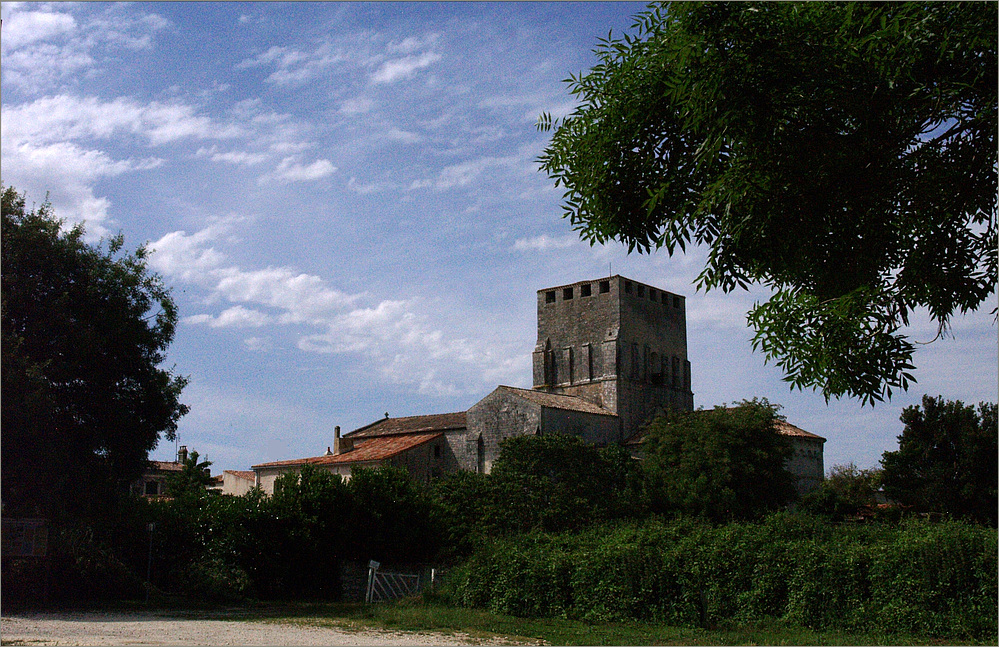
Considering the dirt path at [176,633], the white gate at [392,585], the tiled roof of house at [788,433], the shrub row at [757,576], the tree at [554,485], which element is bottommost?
the white gate at [392,585]

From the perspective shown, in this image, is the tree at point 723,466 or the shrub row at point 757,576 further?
the tree at point 723,466

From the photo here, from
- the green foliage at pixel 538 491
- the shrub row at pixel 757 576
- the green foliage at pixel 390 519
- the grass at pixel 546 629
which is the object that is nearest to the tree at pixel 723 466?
the green foliage at pixel 538 491

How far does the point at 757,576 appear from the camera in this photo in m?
17.8

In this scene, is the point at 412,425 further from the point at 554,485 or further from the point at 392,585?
the point at 392,585

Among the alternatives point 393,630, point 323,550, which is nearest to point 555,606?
point 393,630

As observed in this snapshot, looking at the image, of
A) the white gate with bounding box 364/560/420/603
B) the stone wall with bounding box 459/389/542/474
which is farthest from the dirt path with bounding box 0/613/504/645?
the stone wall with bounding box 459/389/542/474

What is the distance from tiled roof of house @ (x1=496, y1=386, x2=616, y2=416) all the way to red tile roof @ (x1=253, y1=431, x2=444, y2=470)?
6295mm

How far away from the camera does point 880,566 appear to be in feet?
53.8

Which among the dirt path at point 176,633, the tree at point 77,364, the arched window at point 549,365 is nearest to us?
the dirt path at point 176,633

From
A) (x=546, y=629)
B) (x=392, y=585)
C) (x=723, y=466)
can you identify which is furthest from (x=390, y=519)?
(x=723, y=466)

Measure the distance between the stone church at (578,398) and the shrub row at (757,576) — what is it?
29045mm

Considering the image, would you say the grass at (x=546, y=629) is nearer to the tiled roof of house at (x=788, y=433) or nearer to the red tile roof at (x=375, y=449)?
the red tile roof at (x=375, y=449)

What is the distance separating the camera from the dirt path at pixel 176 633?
14172mm

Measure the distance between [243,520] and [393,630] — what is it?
13.0m
